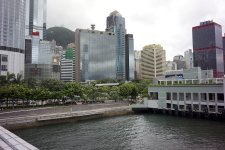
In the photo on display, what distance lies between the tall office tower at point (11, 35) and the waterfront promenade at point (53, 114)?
4027 inches

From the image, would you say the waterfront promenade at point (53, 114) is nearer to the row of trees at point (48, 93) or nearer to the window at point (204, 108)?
the row of trees at point (48, 93)

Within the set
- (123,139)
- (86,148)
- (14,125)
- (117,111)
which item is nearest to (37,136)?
(14,125)

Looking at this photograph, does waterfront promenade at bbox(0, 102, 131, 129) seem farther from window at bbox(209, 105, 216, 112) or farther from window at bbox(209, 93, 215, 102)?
window at bbox(209, 93, 215, 102)

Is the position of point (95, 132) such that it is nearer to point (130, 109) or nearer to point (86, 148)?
point (86, 148)

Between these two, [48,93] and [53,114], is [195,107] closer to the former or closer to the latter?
[53,114]

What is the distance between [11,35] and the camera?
543ft

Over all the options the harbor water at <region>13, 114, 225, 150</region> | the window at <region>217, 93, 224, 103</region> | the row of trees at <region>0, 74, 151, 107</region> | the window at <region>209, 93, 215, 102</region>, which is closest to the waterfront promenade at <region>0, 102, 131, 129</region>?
the harbor water at <region>13, 114, 225, 150</region>

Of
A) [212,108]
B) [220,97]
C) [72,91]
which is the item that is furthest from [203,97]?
[72,91]

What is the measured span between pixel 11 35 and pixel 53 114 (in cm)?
11992

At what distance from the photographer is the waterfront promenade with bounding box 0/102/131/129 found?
55969mm

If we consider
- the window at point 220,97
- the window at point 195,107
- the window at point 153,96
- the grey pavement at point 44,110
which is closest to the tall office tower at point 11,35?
the grey pavement at point 44,110

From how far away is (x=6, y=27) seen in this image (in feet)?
538

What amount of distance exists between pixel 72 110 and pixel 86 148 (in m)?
33.1

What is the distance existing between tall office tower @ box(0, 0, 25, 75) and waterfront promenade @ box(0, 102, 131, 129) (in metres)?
102
